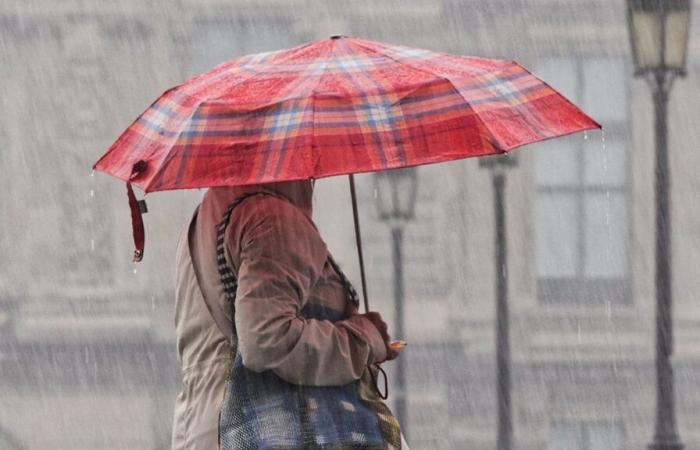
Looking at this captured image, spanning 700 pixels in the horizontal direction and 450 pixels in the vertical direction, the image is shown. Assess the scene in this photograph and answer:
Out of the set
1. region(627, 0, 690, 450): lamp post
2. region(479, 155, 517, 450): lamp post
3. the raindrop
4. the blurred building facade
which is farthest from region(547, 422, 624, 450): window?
region(627, 0, 690, 450): lamp post

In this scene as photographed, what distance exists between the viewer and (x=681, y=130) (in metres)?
16.3

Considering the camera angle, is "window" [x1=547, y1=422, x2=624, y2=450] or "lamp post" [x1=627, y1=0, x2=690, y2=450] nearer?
"lamp post" [x1=627, y1=0, x2=690, y2=450]

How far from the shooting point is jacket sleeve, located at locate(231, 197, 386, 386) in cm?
262

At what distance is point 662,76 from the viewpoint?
22.3 ft

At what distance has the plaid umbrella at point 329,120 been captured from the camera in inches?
105

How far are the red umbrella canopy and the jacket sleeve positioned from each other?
0.38 ft

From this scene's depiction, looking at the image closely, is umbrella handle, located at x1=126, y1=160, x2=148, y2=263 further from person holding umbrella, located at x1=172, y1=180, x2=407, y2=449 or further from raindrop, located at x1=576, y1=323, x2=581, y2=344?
raindrop, located at x1=576, y1=323, x2=581, y2=344

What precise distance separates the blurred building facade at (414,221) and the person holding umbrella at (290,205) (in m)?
12.7

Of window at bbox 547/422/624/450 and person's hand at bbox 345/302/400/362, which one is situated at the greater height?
person's hand at bbox 345/302/400/362

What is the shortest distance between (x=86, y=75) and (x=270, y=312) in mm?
14468

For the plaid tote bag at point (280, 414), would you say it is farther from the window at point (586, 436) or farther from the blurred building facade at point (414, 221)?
the blurred building facade at point (414, 221)

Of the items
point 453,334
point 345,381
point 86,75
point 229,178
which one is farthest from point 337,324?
point 86,75

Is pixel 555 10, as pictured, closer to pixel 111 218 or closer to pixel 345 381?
pixel 111 218

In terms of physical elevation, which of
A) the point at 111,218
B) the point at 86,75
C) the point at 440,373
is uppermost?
the point at 86,75
